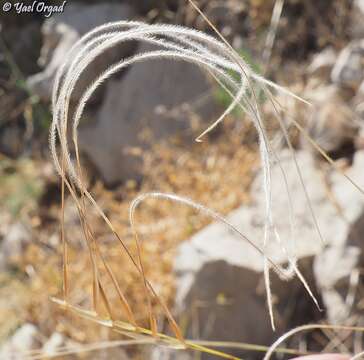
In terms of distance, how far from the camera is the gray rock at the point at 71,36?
2731 mm

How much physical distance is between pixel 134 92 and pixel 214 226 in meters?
1.02

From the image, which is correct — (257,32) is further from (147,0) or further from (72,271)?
(72,271)

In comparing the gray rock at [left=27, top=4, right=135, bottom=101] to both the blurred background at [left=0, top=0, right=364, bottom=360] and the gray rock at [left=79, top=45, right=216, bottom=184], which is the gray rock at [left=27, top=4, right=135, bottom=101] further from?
the gray rock at [left=79, top=45, right=216, bottom=184]

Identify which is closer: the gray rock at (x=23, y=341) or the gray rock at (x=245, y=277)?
the gray rock at (x=245, y=277)

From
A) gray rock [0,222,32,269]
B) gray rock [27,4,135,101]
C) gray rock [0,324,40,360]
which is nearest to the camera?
gray rock [0,324,40,360]

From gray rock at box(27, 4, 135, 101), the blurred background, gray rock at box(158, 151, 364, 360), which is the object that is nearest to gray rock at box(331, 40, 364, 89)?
the blurred background

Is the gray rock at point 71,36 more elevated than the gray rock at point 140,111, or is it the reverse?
the gray rock at point 71,36

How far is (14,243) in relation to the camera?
98.8 inches

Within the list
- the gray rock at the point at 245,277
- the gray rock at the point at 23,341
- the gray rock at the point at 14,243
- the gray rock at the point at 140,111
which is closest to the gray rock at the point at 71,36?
the gray rock at the point at 140,111

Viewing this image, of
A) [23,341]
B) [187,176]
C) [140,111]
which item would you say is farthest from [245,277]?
[140,111]

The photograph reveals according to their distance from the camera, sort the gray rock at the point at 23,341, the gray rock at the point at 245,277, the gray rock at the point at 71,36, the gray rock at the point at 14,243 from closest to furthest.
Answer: the gray rock at the point at 245,277, the gray rock at the point at 23,341, the gray rock at the point at 14,243, the gray rock at the point at 71,36

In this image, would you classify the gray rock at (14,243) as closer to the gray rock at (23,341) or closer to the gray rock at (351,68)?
the gray rock at (23,341)

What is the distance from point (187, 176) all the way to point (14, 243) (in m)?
0.78

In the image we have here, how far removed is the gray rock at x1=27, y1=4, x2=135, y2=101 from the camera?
2.73 metres
